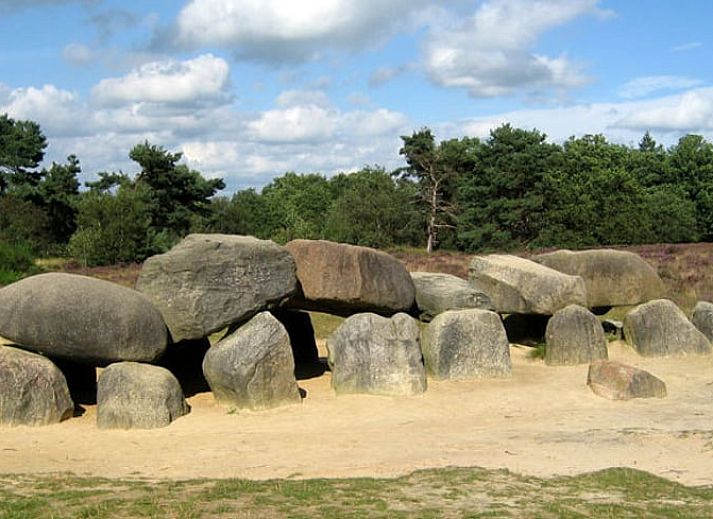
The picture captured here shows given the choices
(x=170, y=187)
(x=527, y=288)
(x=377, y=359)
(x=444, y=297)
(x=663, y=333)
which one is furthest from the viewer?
(x=170, y=187)

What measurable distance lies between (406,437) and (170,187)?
3562 cm

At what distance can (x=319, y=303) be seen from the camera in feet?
53.8

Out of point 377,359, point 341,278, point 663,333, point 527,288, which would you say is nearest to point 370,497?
point 377,359

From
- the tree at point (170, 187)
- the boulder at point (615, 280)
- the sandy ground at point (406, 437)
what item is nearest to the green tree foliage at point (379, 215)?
the tree at point (170, 187)

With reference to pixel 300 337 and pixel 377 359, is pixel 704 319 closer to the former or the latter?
pixel 377 359

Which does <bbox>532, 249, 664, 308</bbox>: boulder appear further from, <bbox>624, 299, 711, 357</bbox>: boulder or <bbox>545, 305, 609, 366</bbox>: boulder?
<bbox>545, 305, 609, 366</bbox>: boulder

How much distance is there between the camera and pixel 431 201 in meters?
61.0

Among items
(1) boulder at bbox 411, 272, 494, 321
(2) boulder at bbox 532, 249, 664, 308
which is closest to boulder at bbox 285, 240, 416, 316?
(1) boulder at bbox 411, 272, 494, 321

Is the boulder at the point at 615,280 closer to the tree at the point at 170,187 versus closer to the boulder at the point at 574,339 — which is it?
the boulder at the point at 574,339

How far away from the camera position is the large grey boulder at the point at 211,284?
1462cm

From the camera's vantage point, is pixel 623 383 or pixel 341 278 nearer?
pixel 623 383

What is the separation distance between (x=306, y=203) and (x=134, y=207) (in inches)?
2078

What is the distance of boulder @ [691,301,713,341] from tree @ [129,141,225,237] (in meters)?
29.7

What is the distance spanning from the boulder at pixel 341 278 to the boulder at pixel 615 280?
584 centimetres
